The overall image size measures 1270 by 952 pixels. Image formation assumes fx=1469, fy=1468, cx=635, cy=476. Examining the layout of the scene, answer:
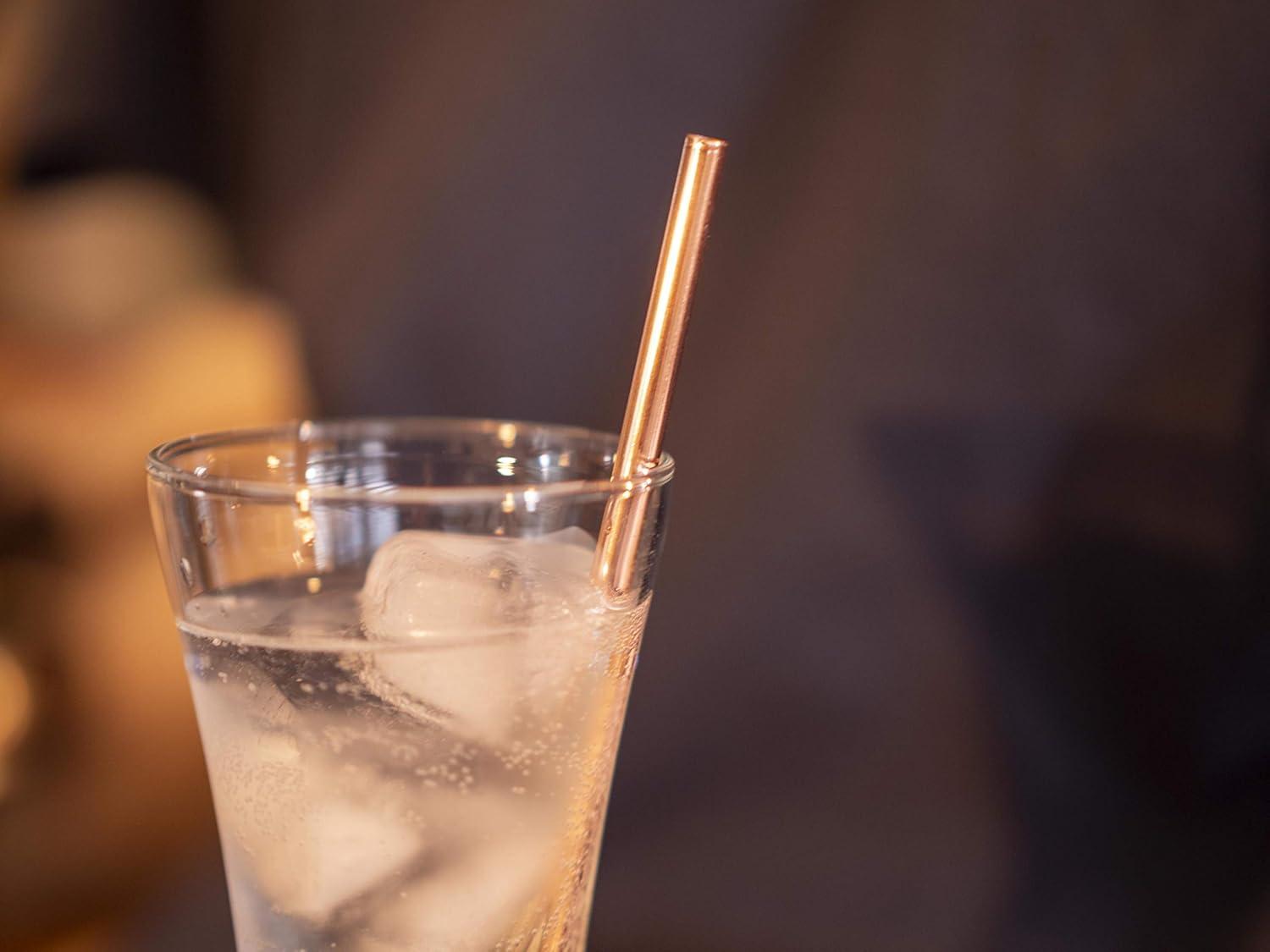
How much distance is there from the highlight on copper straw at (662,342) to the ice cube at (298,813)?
131mm

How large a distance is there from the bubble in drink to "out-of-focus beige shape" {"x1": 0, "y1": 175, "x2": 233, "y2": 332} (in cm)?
71

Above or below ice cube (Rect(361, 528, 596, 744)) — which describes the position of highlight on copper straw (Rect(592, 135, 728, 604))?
above

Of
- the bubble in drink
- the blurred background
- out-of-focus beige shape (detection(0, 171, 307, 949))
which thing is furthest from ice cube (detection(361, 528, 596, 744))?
out-of-focus beige shape (detection(0, 171, 307, 949))

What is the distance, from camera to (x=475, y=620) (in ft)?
1.90

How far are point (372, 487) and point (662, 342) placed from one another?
187 mm

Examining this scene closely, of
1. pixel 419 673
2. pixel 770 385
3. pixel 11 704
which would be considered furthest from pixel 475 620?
pixel 11 704

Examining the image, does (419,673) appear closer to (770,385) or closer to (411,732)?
(411,732)

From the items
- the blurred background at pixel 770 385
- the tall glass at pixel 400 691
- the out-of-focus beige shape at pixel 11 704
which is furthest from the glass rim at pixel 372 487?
the out-of-focus beige shape at pixel 11 704

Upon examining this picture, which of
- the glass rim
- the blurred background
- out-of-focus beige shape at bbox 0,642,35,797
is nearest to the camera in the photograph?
the glass rim

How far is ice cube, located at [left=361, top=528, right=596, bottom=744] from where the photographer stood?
0.58 metres

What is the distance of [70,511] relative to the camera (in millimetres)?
1244

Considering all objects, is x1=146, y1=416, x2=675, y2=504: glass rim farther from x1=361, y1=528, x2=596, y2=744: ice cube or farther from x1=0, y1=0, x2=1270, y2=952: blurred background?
x1=0, y1=0, x2=1270, y2=952: blurred background

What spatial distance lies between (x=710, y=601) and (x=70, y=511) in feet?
1.80

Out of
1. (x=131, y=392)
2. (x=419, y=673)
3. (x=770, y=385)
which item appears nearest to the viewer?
(x=419, y=673)
